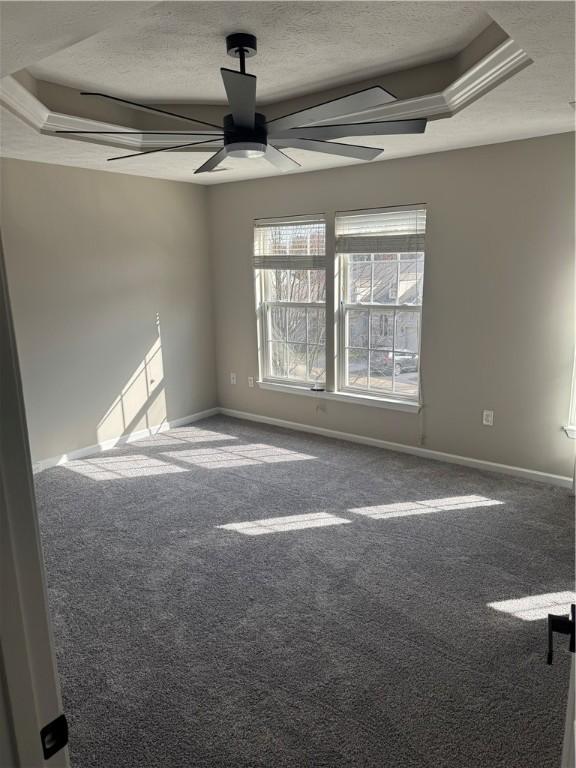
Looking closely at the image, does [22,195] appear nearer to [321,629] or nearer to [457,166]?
[457,166]

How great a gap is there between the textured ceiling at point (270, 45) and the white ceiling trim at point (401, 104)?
0.17 meters

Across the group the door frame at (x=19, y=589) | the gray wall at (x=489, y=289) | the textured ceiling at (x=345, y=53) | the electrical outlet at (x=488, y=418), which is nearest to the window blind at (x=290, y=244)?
the gray wall at (x=489, y=289)

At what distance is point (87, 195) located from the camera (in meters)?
4.64

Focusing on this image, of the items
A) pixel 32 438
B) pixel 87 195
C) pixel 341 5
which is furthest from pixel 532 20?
pixel 32 438

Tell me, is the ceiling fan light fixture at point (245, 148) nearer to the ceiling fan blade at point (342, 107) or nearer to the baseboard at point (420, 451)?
the ceiling fan blade at point (342, 107)

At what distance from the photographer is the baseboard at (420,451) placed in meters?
4.09

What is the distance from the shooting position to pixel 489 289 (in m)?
4.13

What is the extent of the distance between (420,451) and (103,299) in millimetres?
3088

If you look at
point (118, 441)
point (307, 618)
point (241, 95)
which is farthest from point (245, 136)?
point (118, 441)

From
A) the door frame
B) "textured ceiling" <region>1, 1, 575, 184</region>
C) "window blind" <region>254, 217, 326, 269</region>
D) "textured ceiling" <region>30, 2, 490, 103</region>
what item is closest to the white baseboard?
"window blind" <region>254, 217, 326, 269</region>

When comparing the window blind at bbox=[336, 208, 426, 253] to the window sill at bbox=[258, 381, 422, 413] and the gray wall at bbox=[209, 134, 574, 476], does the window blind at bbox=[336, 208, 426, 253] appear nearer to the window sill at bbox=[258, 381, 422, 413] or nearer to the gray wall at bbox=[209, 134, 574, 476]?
the gray wall at bbox=[209, 134, 574, 476]

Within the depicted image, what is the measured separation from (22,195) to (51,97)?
4.21 feet

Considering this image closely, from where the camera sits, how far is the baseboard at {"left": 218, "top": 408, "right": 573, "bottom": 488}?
4086mm

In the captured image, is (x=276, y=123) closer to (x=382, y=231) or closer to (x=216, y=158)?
(x=216, y=158)
